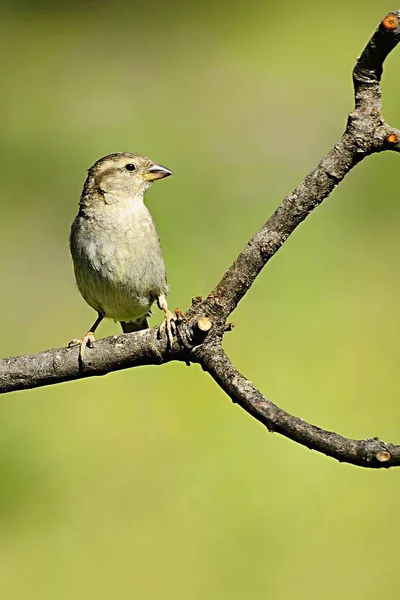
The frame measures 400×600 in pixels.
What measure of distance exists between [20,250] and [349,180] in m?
3.51

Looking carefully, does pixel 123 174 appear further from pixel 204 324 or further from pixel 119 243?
pixel 204 324

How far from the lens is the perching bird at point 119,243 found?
5.16 metres

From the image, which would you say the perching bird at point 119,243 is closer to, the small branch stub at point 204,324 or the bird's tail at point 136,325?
the bird's tail at point 136,325

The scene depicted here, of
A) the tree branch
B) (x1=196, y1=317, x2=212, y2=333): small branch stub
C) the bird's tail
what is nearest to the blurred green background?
the bird's tail

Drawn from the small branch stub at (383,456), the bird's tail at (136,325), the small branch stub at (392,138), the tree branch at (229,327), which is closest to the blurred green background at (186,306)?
the bird's tail at (136,325)

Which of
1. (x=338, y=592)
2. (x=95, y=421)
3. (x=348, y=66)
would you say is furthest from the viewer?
(x=348, y=66)

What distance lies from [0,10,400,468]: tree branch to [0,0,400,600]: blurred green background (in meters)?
3.72

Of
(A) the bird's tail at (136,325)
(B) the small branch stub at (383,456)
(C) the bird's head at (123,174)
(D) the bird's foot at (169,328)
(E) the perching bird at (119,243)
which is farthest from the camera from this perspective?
(A) the bird's tail at (136,325)

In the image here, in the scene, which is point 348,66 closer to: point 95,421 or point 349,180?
point 349,180

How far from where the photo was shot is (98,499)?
25.8 ft

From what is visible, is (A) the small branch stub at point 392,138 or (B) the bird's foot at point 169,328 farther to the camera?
(B) the bird's foot at point 169,328

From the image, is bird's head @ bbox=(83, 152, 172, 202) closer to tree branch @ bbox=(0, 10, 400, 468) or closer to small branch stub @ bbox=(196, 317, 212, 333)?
tree branch @ bbox=(0, 10, 400, 468)

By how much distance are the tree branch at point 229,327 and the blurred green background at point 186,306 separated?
3.72 meters

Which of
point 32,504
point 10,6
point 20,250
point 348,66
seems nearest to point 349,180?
point 348,66
